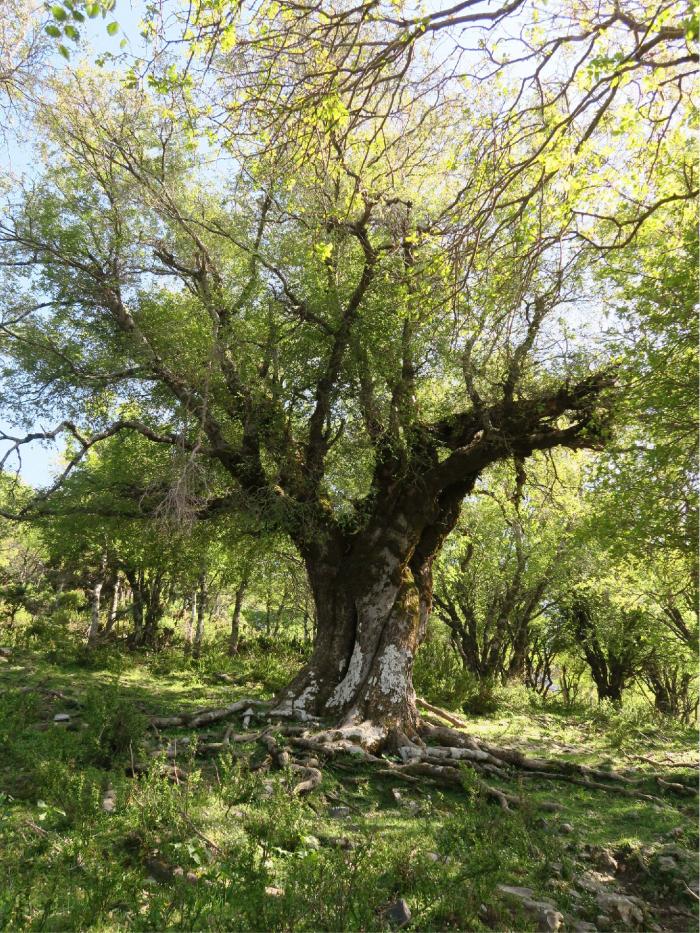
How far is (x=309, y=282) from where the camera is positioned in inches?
428

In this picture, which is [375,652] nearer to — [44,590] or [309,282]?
[309,282]

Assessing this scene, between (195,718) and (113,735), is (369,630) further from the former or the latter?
(113,735)

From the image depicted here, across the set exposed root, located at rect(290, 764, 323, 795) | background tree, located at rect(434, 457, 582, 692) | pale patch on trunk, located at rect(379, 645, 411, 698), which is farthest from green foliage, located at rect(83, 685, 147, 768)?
background tree, located at rect(434, 457, 582, 692)

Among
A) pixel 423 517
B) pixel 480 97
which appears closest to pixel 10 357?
pixel 423 517

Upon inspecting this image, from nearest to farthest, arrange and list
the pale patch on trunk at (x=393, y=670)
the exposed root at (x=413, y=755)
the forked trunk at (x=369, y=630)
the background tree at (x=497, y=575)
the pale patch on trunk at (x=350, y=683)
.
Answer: the exposed root at (x=413, y=755)
the forked trunk at (x=369, y=630)
the pale patch on trunk at (x=393, y=670)
the pale patch on trunk at (x=350, y=683)
the background tree at (x=497, y=575)

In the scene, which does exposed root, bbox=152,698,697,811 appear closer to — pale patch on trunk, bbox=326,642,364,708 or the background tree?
pale patch on trunk, bbox=326,642,364,708

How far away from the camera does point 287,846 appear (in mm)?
4574

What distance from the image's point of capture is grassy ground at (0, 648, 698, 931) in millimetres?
3500

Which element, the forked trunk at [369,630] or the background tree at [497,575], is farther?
the background tree at [497,575]

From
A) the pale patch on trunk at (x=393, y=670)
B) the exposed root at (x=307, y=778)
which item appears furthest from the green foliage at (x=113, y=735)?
the pale patch on trunk at (x=393, y=670)

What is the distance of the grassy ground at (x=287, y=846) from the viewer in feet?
11.5

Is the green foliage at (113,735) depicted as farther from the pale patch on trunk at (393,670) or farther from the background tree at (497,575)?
the background tree at (497,575)

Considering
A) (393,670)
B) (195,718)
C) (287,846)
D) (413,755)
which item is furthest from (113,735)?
(393,670)

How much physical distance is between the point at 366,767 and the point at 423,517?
4573 mm
